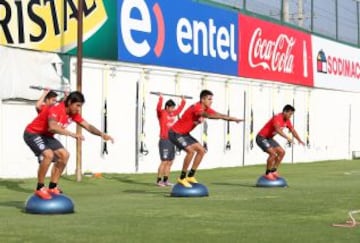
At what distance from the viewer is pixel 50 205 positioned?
10461 millimetres

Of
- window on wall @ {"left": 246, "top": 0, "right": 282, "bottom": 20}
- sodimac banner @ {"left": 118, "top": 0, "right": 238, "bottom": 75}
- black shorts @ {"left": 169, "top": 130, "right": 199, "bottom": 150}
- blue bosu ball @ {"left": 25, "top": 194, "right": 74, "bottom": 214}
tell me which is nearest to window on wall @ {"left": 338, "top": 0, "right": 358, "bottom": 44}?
window on wall @ {"left": 246, "top": 0, "right": 282, "bottom": 20}

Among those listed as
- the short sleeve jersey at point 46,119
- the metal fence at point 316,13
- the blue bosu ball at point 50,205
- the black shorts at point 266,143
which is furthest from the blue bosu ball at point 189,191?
the metal fence at point 316,13

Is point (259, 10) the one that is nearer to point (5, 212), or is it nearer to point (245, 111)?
point (245, 111)

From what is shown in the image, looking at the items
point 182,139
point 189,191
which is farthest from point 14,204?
point 182,139

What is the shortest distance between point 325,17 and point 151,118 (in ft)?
57.7

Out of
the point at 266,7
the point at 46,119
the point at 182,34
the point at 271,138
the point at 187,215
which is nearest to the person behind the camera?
the point at 187,215

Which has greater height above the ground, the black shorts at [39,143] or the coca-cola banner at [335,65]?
the coca-cola banner at [335,65]

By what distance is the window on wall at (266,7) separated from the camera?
2981cm

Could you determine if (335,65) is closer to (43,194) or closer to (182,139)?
(182,139)

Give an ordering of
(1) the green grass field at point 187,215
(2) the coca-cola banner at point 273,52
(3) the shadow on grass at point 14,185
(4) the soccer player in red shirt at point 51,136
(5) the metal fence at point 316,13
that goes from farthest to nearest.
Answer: (5) the metal fence at point 316,13, (2) the coca-cola banner at point 273,52, (3) the shadow on grass at point 14,185, (4) the soccer player in red shirt at point 51,136, (1) the green grass field at point 187,215

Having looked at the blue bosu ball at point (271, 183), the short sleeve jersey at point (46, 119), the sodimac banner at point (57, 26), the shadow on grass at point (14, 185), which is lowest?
the shadow on grass at point (14, 185)

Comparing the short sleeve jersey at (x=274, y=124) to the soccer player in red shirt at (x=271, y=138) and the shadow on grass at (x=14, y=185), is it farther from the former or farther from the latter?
the shadow on grass at (x=14, y=185)

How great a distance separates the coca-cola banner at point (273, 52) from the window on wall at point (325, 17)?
8.56 feet

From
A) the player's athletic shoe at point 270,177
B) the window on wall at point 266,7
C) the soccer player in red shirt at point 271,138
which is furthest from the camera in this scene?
the window on wall at point 266,7
